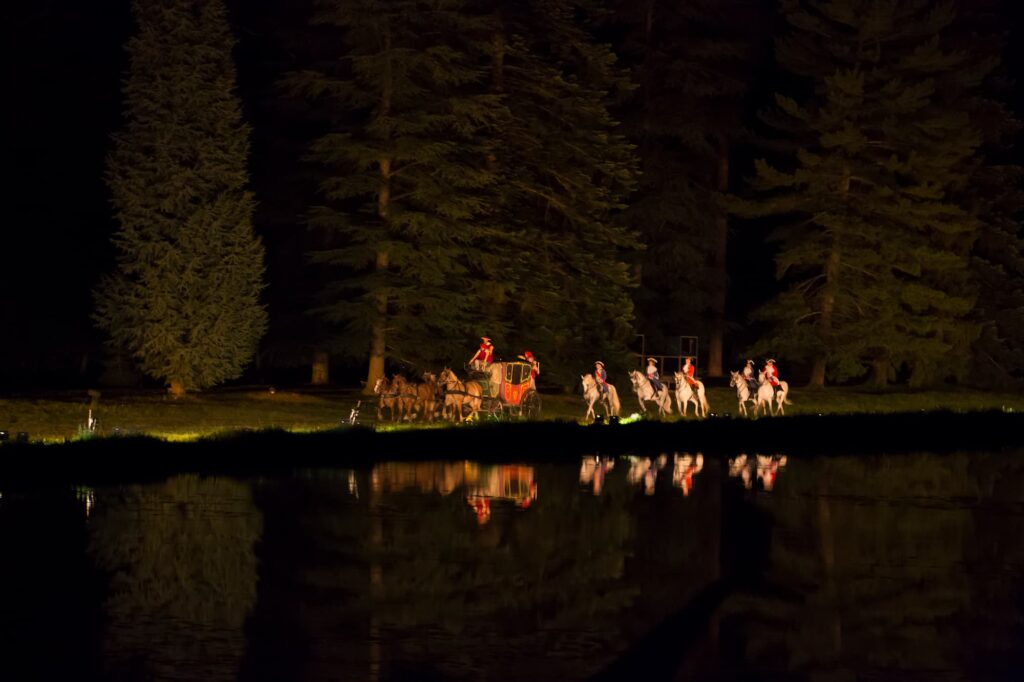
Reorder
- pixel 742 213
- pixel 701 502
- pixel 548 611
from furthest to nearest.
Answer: pixel 742 213, pixel 701 502, pixel 548 611

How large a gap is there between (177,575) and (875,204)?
4942 cm

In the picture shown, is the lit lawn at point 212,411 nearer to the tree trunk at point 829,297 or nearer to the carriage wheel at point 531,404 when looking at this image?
the carriage wheel at point 531,404

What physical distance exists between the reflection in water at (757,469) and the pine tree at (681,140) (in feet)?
111

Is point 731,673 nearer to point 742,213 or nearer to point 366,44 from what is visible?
point 366,44

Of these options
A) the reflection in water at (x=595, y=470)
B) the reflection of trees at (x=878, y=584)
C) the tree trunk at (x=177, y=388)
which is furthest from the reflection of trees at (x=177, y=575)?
the tree trunk at (x=177, y=388)

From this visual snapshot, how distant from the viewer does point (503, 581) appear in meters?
14.8

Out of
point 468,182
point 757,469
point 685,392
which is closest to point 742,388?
point 685,392

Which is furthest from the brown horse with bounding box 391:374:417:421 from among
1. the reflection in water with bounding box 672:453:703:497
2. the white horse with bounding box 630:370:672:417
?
the white horse with bounding box 630:370:672:417

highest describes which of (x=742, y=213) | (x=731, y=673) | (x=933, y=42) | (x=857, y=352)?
(x=933, y=42)

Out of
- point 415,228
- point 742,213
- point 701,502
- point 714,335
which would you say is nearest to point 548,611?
point 701,502

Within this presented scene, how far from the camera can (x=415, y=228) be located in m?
45.7

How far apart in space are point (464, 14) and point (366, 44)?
3.45 meters

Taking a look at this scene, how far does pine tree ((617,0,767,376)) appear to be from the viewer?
215 ft

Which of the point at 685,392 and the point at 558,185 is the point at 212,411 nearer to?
the point at 685,392
